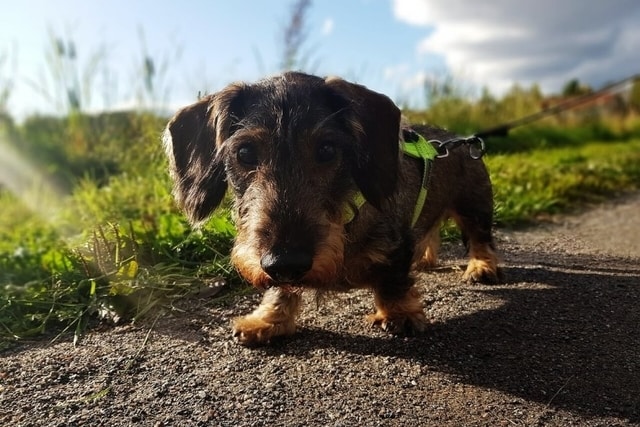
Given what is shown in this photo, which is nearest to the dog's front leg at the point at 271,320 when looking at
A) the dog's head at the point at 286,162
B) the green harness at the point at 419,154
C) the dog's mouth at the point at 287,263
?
the dog's head at the point at 286,162

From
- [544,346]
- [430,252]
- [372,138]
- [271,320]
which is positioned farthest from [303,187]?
[430,252]

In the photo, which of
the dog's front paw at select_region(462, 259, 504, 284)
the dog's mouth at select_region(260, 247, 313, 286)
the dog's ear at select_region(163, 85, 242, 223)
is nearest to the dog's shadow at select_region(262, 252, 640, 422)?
the dog's front paw at select_region(462, 259, 504, 284)

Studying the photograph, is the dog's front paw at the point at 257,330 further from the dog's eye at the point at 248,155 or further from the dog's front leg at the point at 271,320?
the dog's eye at the point at 248,155

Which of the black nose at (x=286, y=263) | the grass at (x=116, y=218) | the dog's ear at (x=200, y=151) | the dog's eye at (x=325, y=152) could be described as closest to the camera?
the black nose at (x=286, y=263)

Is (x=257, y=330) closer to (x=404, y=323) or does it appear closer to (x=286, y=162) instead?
(x=404, y=323)

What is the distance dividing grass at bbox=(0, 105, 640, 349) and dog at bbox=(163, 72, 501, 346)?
55 cm

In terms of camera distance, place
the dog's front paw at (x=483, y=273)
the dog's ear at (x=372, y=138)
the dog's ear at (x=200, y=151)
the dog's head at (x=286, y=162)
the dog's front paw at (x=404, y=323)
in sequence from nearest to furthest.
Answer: the dog's head at (x=286, y=162), the dog's ear at (x=372, y=138), the dog's ear at (x=200, y=151), the dog's front paw at (x=404, y=323), the dog's front paw at (x=483, y=273)

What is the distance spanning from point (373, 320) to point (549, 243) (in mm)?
2283

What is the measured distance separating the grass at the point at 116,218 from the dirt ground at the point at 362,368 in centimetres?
28

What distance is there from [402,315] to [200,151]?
4.07 feet

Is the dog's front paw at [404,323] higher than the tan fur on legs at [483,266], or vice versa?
the tan fur on legs at [483,266]

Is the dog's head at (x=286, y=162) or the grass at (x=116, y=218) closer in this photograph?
the dog's head at (x=286, y=162)

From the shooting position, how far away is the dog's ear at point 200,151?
9.18ft

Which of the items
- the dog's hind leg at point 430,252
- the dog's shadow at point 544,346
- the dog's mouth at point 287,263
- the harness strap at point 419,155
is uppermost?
the harness strap at point 419,155
